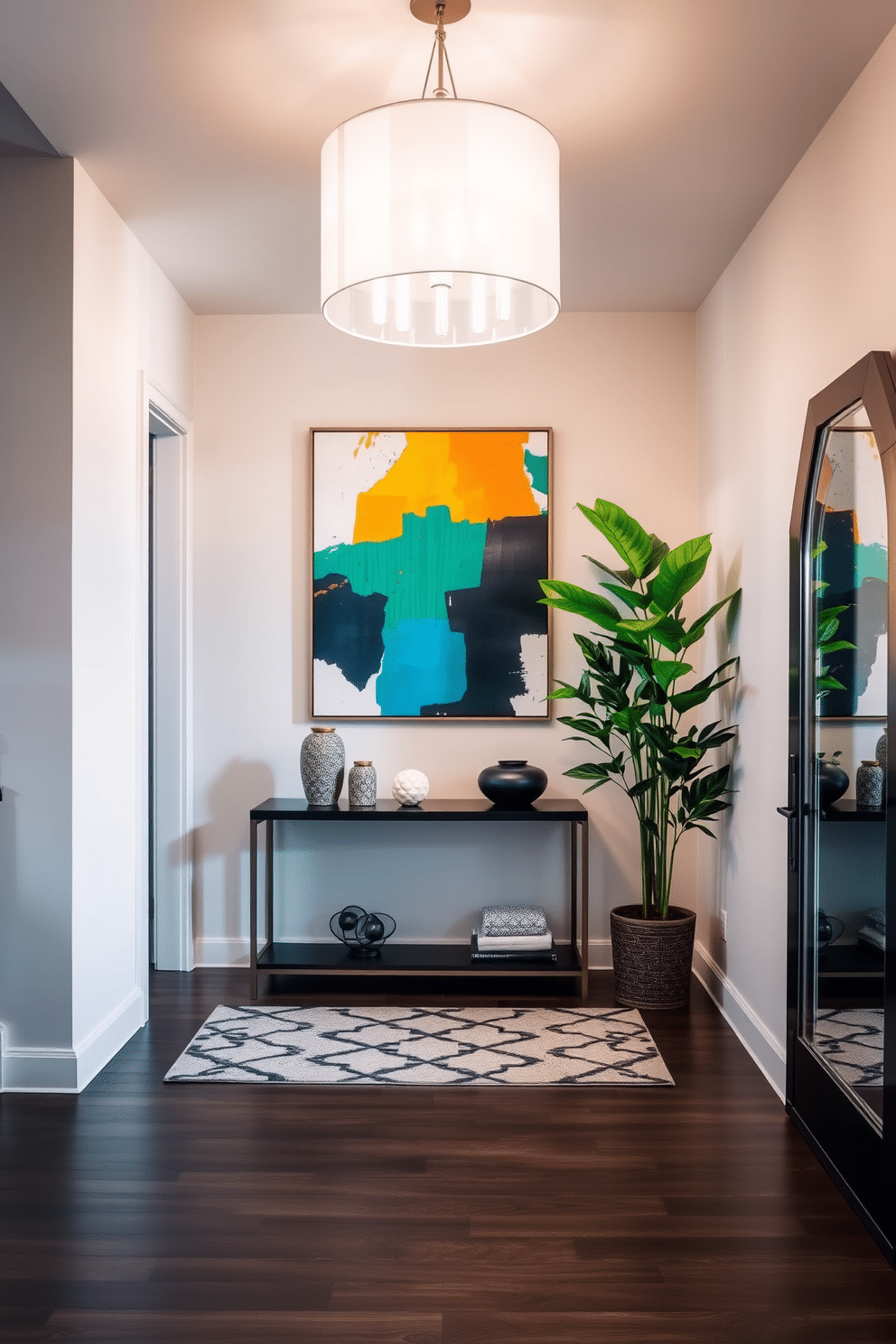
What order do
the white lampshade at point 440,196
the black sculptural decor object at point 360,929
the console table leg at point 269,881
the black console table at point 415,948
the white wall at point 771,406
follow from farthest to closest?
1. the console table leg at point 269,881
2. the black sculptural decor object at point 360,929
3. the black console table at point 415,948
4. the white wall at point 771,406
5. the white lampshade at point 440,196

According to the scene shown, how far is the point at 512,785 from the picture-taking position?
4141 mm

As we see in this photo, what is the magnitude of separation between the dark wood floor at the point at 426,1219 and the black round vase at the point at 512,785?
1.19m

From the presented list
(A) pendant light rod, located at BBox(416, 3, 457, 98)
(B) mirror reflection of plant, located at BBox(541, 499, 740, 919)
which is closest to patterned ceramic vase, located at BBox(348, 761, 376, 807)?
(B) mirror reflection of plant, located at BBox(541, 499, 740, 919)

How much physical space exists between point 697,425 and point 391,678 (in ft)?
5.49

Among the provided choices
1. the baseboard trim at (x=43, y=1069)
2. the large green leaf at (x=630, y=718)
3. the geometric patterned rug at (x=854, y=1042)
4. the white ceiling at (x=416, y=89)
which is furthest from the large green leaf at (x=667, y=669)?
the baseboard trim at (x=43, y=1069)

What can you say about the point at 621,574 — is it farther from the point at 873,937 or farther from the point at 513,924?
the point at 873,937

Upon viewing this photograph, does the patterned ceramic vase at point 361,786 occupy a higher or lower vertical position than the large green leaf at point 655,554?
lower

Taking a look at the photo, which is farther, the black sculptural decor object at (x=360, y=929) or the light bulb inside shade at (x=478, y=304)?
the black sculptural decor object at (x=360, y=929)

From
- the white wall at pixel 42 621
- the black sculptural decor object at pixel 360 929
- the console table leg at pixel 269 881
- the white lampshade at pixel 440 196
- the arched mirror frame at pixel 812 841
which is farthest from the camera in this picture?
the console table leg at pixel 269 881

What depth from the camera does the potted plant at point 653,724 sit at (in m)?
3.83

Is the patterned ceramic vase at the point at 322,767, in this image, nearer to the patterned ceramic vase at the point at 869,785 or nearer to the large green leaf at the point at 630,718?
the large green leaf at the point at 630,718

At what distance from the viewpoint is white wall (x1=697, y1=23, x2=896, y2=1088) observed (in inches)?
102

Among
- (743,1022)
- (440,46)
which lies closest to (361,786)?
(743,1022)

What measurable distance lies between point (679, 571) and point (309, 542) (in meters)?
1.60
